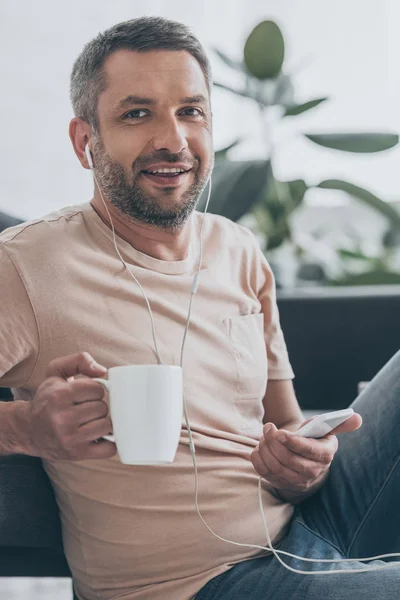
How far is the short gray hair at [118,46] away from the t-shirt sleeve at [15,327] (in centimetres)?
33

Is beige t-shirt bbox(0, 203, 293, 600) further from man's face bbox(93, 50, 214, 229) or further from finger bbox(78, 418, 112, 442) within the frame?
finger bbox(78, 418, 112, 442)

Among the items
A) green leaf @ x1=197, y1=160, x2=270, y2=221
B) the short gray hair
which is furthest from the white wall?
the short gray hair

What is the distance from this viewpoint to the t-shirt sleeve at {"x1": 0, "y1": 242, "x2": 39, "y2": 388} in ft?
3.58

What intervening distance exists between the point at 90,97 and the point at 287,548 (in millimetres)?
757

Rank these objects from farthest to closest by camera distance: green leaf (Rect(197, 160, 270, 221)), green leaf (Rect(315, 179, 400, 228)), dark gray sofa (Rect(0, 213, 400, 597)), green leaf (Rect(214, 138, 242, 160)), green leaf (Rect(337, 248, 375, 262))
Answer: green leaf (Rect(337, 248, 375, 262)) < green leaf (Rect(214, 138, 242, 160)) < green leaf (Rect(315, 179, 400, 228)) < green leaf (Rect(197, 160, 270, 221)) < dark gray sofa (Rect(0, 213, 400, 597))

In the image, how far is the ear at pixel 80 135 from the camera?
1.34 meters

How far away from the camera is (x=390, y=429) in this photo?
50.0 inches

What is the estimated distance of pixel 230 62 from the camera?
2.75m

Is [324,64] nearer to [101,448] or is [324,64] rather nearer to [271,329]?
[271,329]

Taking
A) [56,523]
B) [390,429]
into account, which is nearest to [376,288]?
[390,429]

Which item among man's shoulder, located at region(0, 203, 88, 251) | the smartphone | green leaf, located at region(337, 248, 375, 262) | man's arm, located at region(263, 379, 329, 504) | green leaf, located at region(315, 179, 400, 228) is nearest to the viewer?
the smartphone

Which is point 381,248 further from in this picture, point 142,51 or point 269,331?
point 142,51

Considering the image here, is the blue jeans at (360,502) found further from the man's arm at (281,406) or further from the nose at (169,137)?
the nose at (169,137)

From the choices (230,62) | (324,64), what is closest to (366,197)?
(230,62)
